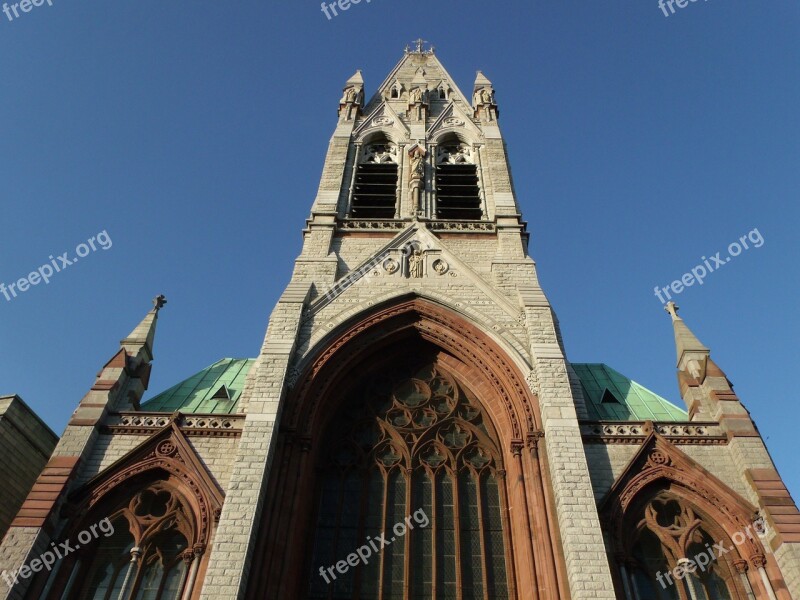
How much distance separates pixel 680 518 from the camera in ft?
47.3

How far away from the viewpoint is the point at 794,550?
42.2 ft

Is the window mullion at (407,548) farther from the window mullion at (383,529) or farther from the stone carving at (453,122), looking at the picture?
the stone carving at (453,122)

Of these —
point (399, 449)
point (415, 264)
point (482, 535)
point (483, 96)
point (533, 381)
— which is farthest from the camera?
point (483, 96)

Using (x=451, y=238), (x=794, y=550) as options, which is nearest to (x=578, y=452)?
(x=794, y=550)

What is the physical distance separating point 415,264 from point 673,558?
388 inches

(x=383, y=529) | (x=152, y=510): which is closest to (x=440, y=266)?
(x=383, y=529)

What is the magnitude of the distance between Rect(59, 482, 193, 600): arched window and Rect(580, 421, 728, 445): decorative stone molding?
28.4 ft

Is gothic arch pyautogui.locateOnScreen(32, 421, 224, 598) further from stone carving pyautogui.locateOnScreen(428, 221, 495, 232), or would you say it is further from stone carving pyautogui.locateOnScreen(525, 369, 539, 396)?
stone carving pyautogui.locateOnScreen(428, 221, 495, 232)

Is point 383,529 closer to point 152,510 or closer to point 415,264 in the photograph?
point 152,510

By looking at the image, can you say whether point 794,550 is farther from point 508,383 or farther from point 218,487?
point 218,487

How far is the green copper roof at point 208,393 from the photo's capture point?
1825 centimetres

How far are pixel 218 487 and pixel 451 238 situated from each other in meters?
10.4

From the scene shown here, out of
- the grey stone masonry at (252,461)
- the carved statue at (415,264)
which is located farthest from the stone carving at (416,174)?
the grey stone masonry at (252,461)

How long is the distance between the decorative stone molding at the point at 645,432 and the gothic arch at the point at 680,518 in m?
0.33
